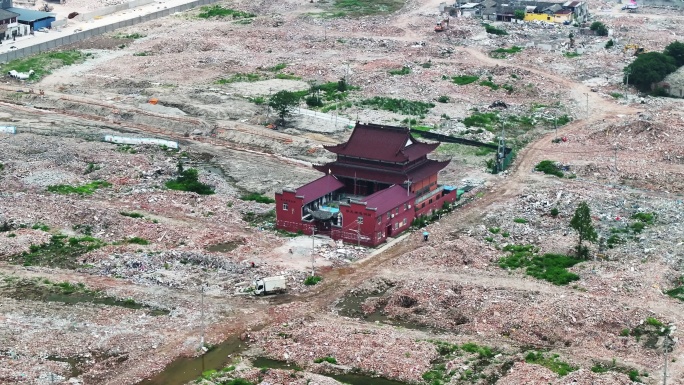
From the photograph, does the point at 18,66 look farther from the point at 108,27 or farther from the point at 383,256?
the point at 383,256

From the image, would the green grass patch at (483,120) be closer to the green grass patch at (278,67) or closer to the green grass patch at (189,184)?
the green grass patch at (278,67)

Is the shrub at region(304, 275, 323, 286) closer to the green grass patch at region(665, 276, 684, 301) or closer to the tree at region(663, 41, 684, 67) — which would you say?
the green grass patch at region(665, 276, 684, 301)

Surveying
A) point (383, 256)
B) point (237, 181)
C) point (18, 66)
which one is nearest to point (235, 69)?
point (18, 66)

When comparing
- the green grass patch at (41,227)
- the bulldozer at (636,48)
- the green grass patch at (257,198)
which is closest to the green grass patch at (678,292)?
the green grass patch at (257,198)

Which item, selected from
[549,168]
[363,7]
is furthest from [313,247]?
[363,7]

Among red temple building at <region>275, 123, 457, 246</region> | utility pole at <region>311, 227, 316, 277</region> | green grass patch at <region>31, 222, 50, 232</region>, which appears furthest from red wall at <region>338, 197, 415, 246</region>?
green grass patch at <region>31, 222, 50, 232</region>
